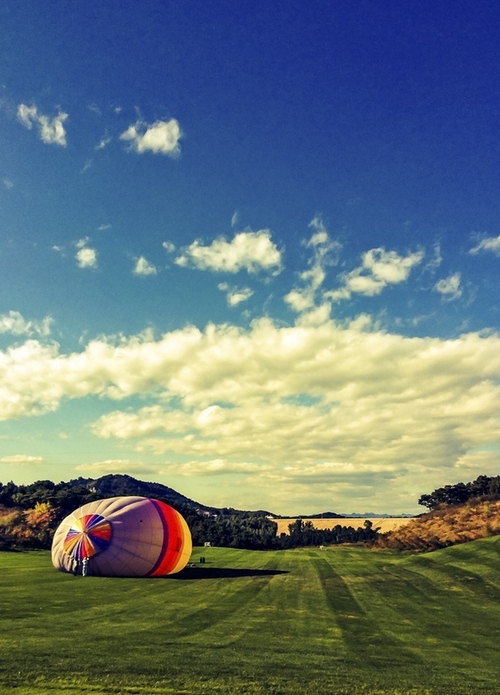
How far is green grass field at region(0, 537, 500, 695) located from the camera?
11.6 meters

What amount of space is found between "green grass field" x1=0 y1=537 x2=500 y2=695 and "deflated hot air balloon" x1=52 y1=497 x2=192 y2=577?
140 cm

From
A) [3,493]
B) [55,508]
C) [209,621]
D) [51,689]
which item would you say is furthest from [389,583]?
[3,493]

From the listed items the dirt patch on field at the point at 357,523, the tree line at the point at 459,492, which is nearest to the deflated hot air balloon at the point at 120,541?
the tree line at the point at 459,492

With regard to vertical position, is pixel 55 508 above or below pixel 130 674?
above

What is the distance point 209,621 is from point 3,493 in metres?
114

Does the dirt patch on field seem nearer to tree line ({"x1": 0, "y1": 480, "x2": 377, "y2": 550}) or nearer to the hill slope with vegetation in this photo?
tree line ({"x1": 0, "y1": 480, "x2": 377, "y2": 550})

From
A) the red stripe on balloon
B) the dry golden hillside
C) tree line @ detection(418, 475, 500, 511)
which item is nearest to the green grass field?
the red stripe on balloon

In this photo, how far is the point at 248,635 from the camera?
17156 mm

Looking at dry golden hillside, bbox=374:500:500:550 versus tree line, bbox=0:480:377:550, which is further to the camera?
tree line, bbox=0:480:377:550

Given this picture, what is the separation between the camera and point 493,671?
564 inches

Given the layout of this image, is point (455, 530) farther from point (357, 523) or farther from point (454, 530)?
point (357, 523)

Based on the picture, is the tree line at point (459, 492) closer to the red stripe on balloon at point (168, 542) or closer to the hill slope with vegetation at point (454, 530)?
the hill slope with vegetation at point (454, 530)

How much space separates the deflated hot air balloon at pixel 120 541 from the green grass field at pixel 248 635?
140 centimetres

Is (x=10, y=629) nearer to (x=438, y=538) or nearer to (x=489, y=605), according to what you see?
(x=489, y=605)
